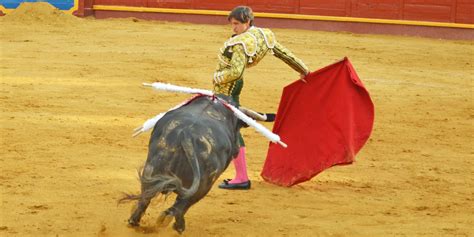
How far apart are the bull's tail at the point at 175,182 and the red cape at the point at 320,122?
76.5 inches

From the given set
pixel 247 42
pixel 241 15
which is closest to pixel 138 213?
pixel 247 42

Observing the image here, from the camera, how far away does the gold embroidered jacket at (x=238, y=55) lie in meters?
Answer: 5.82

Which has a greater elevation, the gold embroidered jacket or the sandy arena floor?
the gold embroidered jacket

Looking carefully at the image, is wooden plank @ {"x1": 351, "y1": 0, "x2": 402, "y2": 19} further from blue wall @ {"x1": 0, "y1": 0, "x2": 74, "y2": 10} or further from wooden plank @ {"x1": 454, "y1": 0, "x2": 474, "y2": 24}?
blue wall @ {"x1": 0, "y1": 0, "x2": 74, "y2": 10}

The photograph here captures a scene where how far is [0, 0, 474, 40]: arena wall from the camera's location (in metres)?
15.9

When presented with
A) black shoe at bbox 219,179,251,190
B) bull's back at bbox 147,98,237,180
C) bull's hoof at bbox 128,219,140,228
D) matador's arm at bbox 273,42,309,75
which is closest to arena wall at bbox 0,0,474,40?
matador's arm at bbox 273,42,309,75

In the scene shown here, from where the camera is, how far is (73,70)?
37.8 ft

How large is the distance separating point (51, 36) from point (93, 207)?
358 inches

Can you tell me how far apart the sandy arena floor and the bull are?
32cm

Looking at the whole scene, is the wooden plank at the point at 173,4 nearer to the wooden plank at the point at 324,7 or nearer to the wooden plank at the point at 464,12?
the wooden plank at the point at 324,7

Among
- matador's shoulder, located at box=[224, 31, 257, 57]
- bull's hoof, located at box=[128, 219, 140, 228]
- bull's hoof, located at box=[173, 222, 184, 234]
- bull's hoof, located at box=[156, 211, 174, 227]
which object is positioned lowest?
bull's hoof, located at box=[128, 219, 140, 228]

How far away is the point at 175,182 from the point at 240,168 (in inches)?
67.6

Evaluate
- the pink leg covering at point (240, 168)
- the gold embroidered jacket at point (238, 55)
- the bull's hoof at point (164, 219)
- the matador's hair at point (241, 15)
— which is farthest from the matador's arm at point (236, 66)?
the bull's hoof at point (164, 219)

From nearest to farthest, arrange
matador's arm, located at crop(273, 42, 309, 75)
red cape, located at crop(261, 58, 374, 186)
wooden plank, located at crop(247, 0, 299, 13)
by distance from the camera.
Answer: matador's arm, located at crop(273, 42, 309, 75) → red cape, located at crop(261, 58, 374, 186) → wooden plank, located at crop(247, 0, 299, 13)
